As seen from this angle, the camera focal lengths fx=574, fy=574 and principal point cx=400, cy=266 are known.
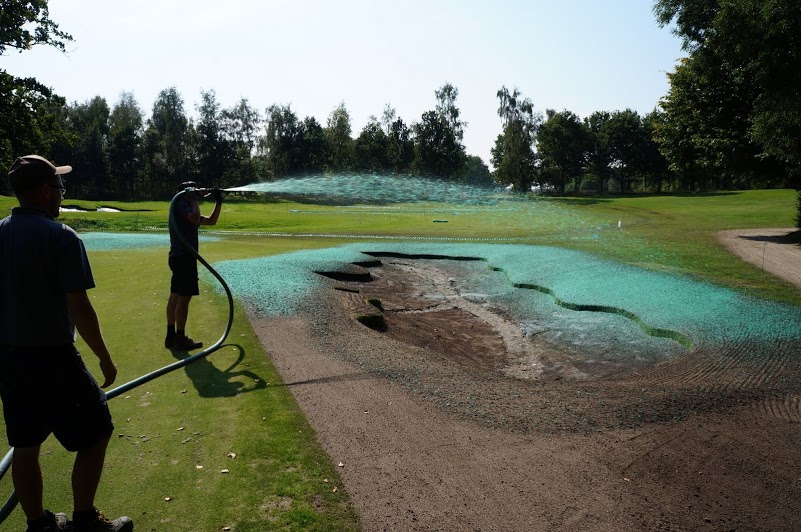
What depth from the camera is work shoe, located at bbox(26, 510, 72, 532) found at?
4.22 meters

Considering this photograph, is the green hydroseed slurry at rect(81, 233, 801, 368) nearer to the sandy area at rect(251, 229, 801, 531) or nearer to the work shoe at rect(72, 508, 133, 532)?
the sandy area at rect(251, 229, 801, 531)

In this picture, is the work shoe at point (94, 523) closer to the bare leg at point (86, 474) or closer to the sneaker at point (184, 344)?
the bare leg at point (86, 474)

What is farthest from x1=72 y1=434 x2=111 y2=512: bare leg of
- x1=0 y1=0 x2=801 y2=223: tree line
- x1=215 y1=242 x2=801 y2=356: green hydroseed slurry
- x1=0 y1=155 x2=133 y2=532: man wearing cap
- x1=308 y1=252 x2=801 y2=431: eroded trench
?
x1=0 y1=0 x2=801 y2=223: tree line

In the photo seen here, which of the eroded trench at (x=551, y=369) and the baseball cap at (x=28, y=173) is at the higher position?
the baseball cap at (x=28, y=173)

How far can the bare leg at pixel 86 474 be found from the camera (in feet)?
13.9

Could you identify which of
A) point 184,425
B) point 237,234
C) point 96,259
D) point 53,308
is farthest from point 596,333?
point 237,234

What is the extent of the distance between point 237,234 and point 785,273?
26456 millimetres

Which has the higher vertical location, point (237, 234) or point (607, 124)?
point (607, 124)

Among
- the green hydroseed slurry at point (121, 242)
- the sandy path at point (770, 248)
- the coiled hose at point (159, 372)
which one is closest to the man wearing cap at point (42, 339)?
the coiled hose at point (159, 372)

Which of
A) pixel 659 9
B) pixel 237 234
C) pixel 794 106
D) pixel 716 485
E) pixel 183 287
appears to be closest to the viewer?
pixel 716 485

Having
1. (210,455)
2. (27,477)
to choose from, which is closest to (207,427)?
(210,455)

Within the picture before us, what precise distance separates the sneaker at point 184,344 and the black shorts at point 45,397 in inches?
198

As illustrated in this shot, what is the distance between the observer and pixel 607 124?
333 ft

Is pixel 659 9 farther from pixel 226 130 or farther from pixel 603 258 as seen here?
pixel 226 130
